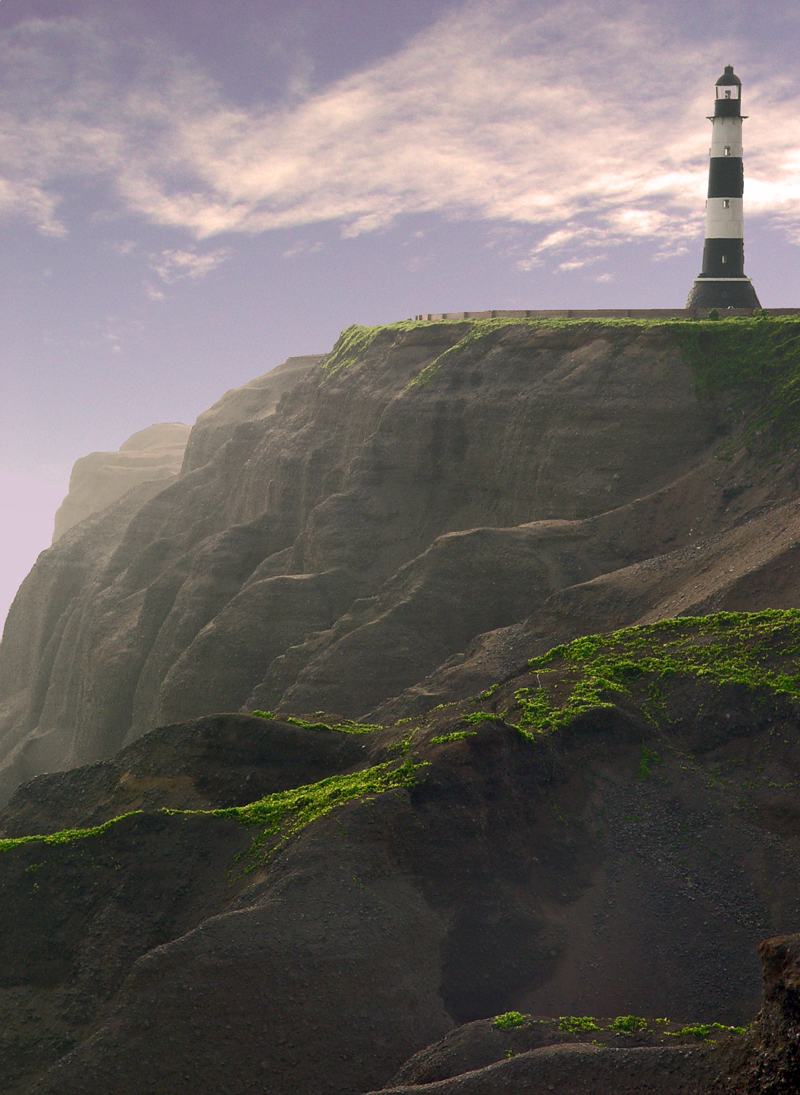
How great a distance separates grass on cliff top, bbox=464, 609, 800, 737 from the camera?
1872 cm

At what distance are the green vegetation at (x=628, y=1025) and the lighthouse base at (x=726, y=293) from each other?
32.4 meters

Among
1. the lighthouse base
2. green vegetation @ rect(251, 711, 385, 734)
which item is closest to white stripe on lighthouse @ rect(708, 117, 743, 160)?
the lighthouse base

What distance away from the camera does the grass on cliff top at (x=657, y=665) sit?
737 inches

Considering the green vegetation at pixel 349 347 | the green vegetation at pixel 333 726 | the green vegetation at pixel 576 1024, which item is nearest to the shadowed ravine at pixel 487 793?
the green vegetation at pixel 576 1024

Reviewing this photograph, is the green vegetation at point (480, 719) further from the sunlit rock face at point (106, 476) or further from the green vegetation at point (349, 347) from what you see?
the sunlit rock face at point (106, 476)

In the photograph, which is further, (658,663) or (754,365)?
(754,365)

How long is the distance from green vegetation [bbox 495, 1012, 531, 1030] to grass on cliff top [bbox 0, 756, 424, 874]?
4.24 m

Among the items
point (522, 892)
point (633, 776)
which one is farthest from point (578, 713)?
point (522, 892)

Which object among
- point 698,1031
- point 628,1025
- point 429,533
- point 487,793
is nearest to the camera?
point 698,1031

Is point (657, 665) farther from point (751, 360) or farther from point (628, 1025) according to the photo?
point (751, 360)

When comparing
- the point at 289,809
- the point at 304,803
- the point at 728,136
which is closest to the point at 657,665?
the point at 304,803

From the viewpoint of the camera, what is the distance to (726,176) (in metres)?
39.1

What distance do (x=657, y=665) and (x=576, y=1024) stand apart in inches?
344

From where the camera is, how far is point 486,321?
4141cm
